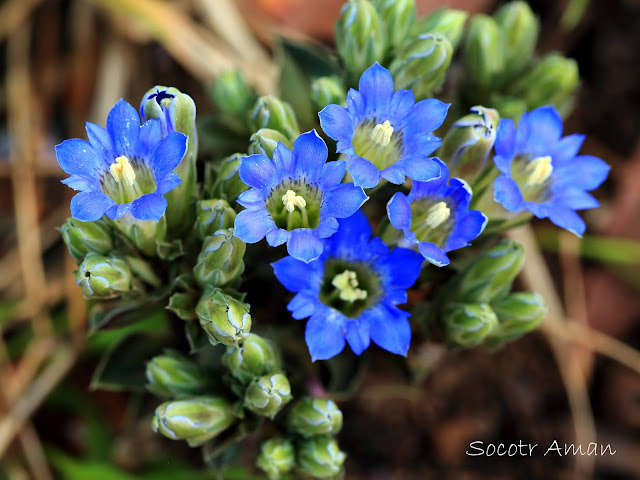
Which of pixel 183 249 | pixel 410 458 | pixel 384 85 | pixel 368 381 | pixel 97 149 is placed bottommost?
pixel 410 458

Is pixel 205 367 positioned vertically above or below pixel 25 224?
above

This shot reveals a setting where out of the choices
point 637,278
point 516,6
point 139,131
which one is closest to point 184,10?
point 516,6

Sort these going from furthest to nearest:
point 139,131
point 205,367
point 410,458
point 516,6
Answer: point 410,458, point 516,6, point 205,367, point 139,131

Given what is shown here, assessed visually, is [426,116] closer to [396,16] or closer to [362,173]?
[362,173]

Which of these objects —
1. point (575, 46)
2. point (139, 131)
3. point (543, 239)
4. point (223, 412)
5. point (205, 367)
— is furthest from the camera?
point (575, 46)

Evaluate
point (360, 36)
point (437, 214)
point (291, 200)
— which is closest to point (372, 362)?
point (437, 214)

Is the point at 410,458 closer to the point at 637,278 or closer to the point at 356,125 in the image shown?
the point at 637,278

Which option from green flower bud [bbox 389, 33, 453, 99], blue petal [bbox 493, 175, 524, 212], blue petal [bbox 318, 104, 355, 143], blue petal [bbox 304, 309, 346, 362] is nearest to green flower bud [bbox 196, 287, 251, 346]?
blue petal [bbox 304, 309, 346, 362]

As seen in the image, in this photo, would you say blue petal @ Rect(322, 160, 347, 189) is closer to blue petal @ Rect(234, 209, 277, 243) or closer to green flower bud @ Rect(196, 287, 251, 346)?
blue petal @ Rect(234, 209, 277, 243)
